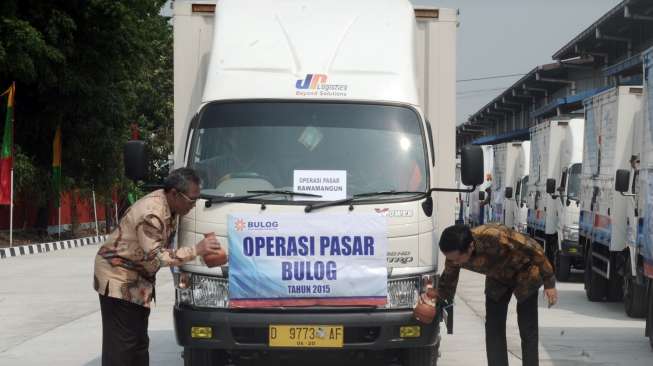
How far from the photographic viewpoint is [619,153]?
1517 centimetres

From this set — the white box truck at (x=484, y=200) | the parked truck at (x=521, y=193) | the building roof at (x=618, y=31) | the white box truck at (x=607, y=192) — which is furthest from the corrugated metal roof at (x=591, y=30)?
the white box truck at (x=607, y=192)

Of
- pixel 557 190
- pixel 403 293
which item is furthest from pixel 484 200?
pixel 403 293

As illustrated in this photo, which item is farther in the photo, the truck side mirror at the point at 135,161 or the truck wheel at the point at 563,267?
the truck wheel at the point at 563,267

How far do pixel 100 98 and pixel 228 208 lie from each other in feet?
83.8

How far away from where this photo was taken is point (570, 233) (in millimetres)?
20125

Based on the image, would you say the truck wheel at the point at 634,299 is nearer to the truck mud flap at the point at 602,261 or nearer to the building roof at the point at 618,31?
the truck mud flap at the point at 602,261

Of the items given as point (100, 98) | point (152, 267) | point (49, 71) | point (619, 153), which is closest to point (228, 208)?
point (152, 267)

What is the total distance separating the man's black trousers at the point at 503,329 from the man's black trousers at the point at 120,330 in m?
2.51

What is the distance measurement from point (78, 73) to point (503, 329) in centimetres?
2578

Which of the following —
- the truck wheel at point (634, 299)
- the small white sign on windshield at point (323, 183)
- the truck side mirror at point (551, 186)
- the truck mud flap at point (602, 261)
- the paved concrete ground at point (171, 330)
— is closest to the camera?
the small white sign on windshield at point (323, 183)

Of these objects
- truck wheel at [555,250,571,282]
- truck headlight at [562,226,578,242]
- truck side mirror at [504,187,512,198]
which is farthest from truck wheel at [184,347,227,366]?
truck side mirror at [504,187,512,198]

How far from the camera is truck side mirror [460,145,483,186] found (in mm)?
8578

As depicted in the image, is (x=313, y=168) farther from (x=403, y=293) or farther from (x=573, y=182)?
(x=573, y=182)

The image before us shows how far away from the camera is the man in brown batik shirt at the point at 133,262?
6.85 meters
